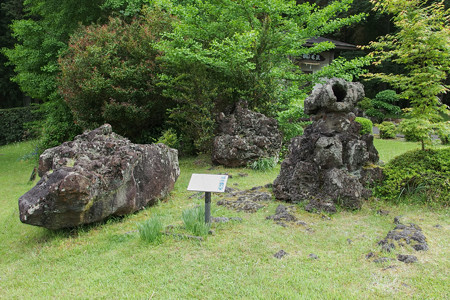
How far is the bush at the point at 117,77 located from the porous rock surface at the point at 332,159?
6.33m

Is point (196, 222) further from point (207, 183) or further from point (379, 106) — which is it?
point (379, 106)

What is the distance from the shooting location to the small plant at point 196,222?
461cm

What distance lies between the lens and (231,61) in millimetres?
9531

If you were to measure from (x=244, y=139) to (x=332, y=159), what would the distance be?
4131mm

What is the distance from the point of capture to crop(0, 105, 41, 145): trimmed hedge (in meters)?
20.0

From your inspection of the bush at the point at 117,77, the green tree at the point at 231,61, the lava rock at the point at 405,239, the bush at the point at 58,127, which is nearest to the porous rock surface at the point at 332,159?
the lava rock at the point at 405,239

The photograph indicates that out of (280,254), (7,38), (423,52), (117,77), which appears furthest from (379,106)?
(7,38)

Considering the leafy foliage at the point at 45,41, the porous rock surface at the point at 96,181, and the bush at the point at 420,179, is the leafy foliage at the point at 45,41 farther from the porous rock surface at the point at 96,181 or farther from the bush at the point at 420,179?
the bush at the point at 420,179

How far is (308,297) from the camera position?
10.2ft

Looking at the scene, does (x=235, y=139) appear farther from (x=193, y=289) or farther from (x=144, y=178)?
(x=193, y=289)

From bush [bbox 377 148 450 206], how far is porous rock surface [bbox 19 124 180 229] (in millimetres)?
4230

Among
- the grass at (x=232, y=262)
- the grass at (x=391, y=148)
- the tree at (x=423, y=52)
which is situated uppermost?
the tree at (x=423, y=52)

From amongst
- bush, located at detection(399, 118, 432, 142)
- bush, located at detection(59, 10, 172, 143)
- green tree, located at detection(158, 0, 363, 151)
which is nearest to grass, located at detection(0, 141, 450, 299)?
bush, located at detection(399, 118, 432, 142)

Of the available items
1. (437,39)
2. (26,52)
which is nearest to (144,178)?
(437,39)
